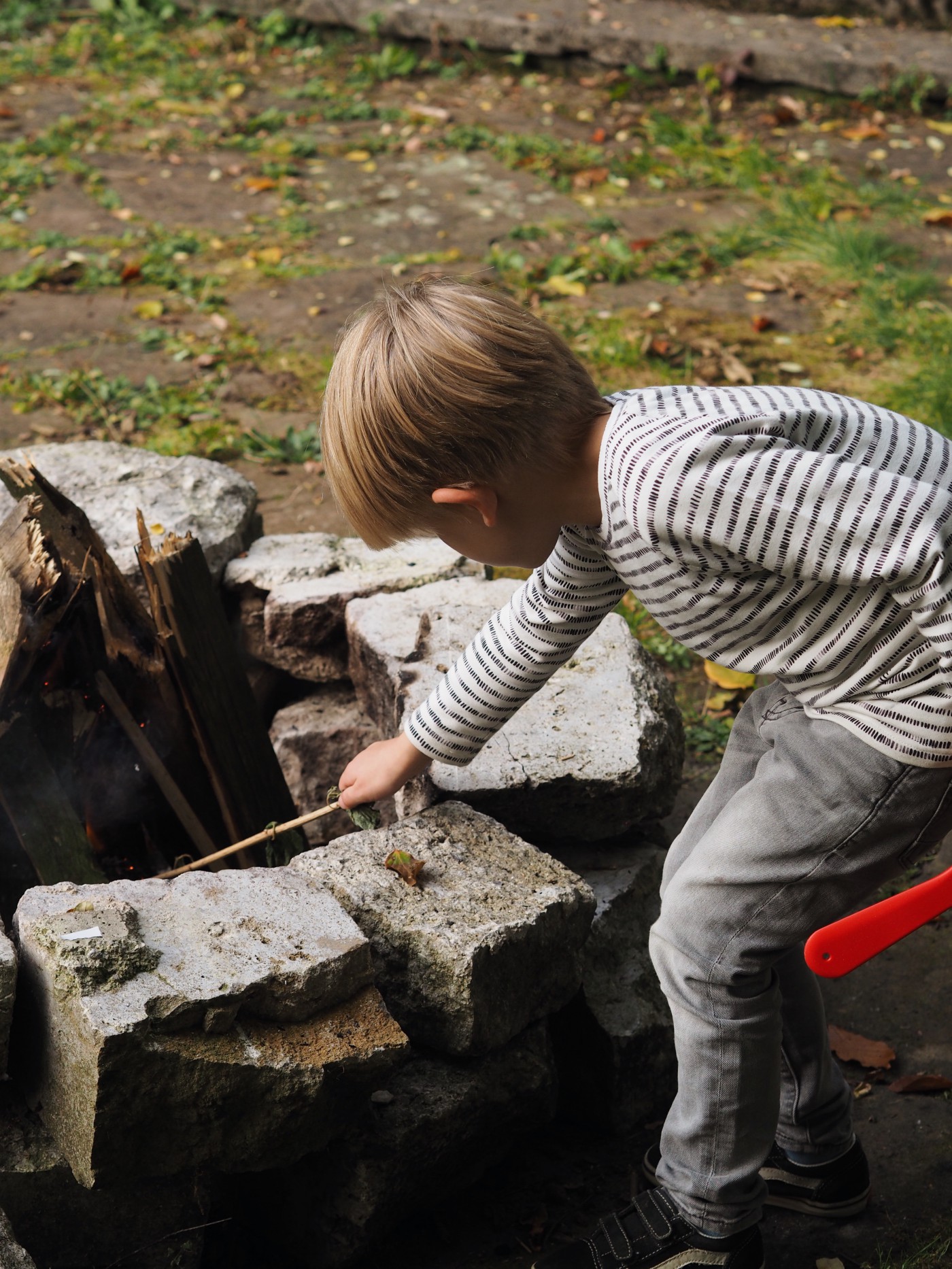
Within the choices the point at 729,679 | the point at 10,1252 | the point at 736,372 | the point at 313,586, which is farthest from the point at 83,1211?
the point at 736,372

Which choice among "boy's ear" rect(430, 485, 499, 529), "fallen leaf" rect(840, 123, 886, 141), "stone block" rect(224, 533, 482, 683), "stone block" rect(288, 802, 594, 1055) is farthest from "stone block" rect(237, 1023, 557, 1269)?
"fallen leaf" rect(840, 123, 886, 141)

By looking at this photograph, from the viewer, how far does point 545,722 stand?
2.44 metres

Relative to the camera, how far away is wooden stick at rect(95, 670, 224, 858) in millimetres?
2371

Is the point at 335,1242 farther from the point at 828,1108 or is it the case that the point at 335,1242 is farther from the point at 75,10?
the point at 75,10

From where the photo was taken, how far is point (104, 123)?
7191 mm

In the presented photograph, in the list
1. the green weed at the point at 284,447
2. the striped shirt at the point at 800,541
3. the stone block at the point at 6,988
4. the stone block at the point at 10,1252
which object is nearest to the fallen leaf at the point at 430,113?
the green weed at the point at 284,447

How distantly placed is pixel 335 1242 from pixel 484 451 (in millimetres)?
1296

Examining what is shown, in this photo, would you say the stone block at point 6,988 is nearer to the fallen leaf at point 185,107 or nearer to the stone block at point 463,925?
the stone block at point 463,925

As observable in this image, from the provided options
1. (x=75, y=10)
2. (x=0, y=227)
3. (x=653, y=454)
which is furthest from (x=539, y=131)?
(x=653, y=454)

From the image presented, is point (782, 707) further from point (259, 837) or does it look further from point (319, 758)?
point (319, 758)

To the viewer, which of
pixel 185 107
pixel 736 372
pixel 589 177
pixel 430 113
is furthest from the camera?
pixel 185 107

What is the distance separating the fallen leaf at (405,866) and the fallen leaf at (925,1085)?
3.51 feet

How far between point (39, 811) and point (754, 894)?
1346 millimetres

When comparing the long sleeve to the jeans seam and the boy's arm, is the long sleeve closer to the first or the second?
the boy's arm
